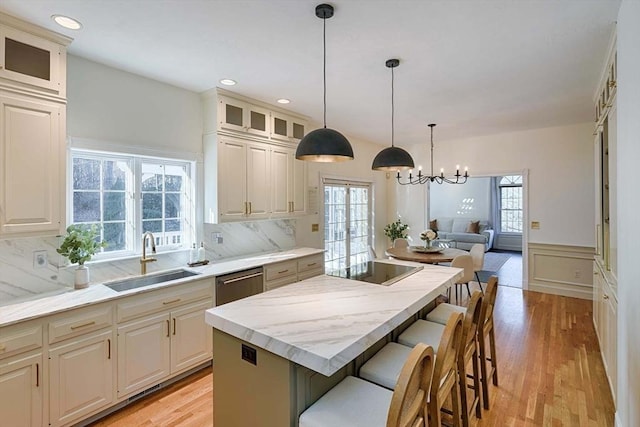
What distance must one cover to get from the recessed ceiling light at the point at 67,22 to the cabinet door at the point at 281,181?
2.14 m

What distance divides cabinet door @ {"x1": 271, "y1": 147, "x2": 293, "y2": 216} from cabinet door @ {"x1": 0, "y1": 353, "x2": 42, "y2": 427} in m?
2.52

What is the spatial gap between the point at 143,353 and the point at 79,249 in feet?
3.08

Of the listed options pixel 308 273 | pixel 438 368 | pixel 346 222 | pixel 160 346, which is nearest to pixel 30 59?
pixel 160 346

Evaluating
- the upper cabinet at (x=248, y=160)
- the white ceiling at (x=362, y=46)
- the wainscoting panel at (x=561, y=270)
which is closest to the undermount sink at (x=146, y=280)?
the upper cabinet at (x=248, y=160)

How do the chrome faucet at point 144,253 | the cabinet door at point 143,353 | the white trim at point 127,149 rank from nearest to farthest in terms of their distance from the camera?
the cabinet door at point 143,353, the white trim at point 127,149, the chrome faucet at point 144,253

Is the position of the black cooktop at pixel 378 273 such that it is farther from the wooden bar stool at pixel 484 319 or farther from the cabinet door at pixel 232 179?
the cabinet door at pixel 232 179

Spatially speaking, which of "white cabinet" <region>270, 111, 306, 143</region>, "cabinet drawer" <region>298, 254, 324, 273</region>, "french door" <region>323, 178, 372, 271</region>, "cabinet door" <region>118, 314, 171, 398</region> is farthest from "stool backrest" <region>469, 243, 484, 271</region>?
"cabinet door" <region>118, 314, 171, 398</region>

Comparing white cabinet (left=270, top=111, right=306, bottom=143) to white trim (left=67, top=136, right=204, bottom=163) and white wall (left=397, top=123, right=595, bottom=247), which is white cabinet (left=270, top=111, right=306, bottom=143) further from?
white wall (left=397, top=123, right=595, bottom=247)

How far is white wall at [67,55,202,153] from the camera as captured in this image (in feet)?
8.78

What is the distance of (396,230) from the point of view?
6.67 m

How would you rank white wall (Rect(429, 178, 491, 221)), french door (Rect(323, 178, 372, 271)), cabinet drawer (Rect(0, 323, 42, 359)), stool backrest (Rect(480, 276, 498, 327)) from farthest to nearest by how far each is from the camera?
white wall (Rect(429, 178, 491, 221))
french door (Rect(323, 178, 372, 271))
stool backrest (Rect(480, 276, 498, 327))
cabinet drawer (Rect(0, 323, 42, 359))

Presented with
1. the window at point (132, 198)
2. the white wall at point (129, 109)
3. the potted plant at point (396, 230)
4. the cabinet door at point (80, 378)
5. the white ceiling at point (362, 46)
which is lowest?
the cabinet door at point (80, 378)

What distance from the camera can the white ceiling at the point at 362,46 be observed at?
202 centimetres

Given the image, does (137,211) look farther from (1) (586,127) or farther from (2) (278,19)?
(1) (586,127)
